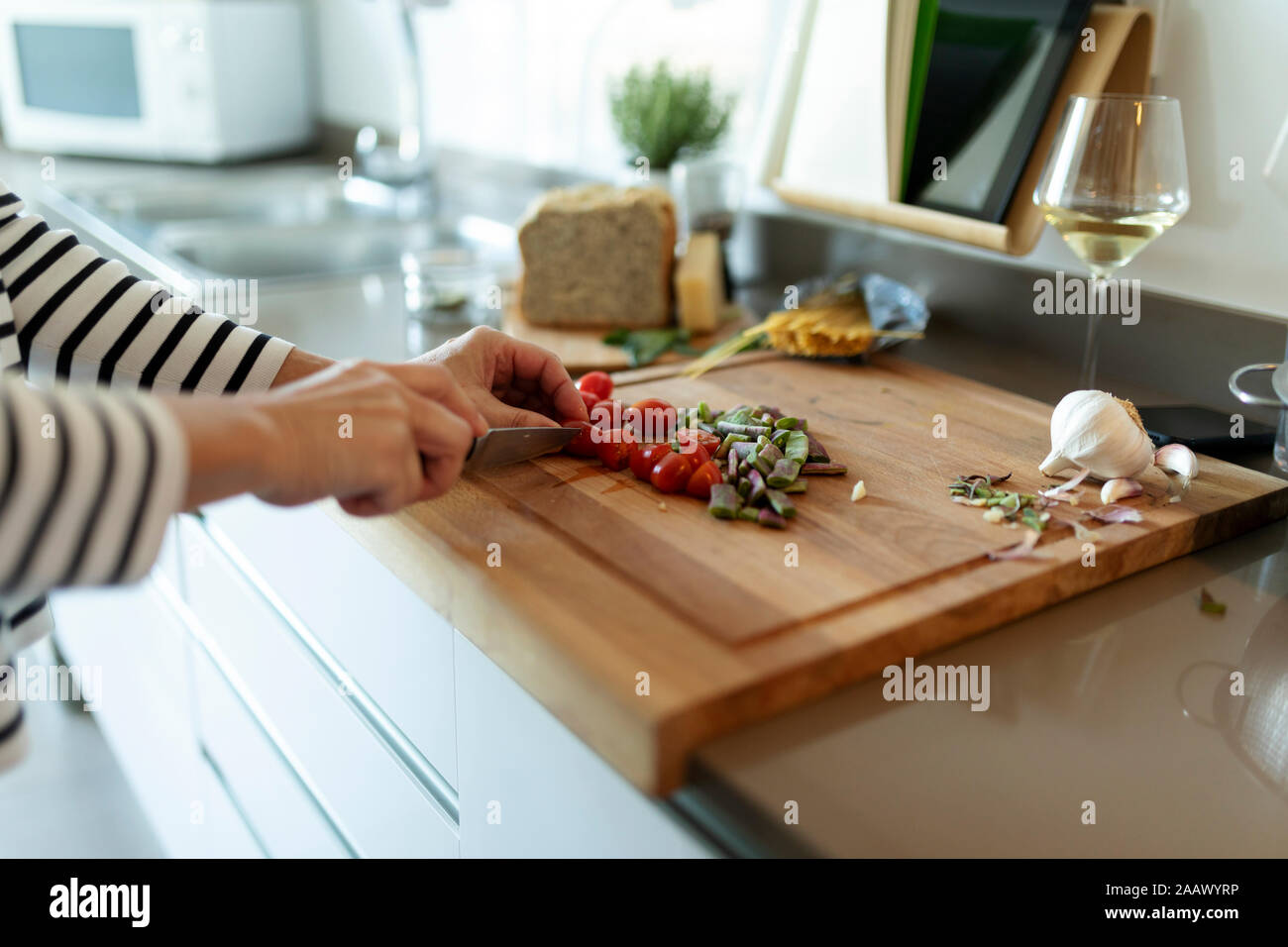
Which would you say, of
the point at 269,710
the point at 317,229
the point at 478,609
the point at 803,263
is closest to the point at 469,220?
the point at 317,229

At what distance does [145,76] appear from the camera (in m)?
2.27

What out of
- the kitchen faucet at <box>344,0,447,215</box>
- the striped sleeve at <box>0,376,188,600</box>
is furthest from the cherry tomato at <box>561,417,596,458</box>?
the kitchen faucet at <box>344,0,447,215</box>

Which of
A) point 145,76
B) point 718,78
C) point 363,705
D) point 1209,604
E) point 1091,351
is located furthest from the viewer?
point 145,76

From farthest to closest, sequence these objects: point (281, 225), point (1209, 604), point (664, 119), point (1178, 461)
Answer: point (281, 225) < point (664, 119) < point (1178, 461) < point (1209, 604)

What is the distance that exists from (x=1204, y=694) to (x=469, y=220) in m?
1.61

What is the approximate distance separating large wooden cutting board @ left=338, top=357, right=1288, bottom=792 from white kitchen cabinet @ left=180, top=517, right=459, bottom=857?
0.76 feet

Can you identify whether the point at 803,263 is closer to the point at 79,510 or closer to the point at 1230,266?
the point at 1230,266

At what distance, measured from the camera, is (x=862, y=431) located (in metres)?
1.01

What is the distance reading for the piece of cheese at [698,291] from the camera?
52.0 inches

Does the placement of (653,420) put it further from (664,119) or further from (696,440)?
(664,119)

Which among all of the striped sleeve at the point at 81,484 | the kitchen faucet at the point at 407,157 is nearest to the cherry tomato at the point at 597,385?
the striped sleeve at the point at 81,484

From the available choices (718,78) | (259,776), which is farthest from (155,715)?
(718,78)

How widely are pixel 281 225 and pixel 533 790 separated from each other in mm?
1580

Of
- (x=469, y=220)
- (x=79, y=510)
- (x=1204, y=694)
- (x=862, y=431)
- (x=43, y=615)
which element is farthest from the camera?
(x=469, y=220)
